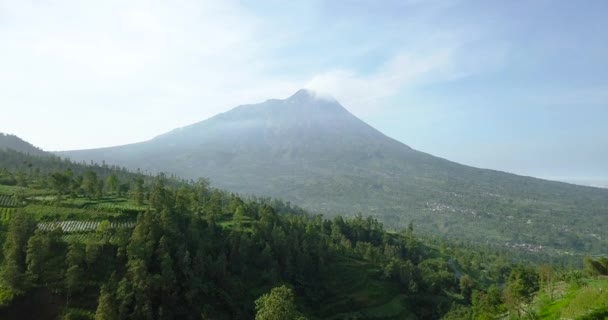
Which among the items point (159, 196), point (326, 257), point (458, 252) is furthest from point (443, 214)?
point (159, 196)

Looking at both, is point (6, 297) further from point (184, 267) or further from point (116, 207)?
point (116, 207)

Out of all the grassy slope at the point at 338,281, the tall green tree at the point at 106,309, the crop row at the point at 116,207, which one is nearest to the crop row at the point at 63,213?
the grassy slope at the point at 338,281

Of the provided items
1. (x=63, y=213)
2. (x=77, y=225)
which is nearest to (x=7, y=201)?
(x=63, y=213)

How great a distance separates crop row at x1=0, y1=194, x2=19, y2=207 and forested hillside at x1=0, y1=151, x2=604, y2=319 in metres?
0.21

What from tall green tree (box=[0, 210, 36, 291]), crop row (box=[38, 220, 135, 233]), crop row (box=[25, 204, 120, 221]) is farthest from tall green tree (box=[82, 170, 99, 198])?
tall green tree (box=[0, 210, 36, 291])

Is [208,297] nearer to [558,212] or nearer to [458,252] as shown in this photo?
[458,252]

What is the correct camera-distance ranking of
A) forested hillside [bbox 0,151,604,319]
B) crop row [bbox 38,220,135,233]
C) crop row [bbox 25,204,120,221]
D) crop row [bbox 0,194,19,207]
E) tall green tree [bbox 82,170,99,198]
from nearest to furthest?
forested hillside [bbox 0,151,604,319] < crop row [bbox 38,220,135,233] < crop row [bbox 25,204,120,221] < crop row [bbox 0,194,19,207] < tall green tree [bbox 82,170,99,198]

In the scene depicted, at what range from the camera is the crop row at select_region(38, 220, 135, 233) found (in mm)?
47344

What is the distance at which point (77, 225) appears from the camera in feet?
160

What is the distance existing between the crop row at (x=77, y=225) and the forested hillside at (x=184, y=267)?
114 mm

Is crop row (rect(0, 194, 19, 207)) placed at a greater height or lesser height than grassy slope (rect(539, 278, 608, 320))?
greater

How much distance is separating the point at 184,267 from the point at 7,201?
28342mm

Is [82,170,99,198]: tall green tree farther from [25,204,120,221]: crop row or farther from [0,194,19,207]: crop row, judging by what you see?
[0,194,19,207]: crop row

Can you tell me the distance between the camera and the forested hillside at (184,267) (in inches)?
1481
